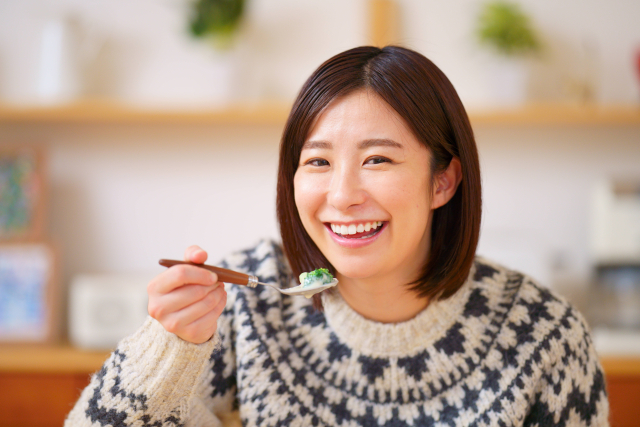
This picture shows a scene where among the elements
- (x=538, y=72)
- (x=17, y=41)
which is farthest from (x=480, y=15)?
(x=17, y=41)

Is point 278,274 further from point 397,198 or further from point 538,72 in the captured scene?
point 538,72

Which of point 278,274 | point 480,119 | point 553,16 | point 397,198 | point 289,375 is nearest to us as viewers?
point 397,198

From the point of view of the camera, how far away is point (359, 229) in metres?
1.07

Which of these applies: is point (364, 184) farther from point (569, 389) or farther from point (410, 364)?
point (569, 389)

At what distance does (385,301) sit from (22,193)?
196 cm

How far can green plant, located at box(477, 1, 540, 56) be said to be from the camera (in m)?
2.36

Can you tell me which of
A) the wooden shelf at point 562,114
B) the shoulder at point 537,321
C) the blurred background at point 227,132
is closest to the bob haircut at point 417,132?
the shoulder at point 537,321

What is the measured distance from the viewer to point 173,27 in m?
2.59

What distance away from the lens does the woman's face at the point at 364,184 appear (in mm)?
Answer: 1048

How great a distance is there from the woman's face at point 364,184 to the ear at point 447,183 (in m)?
0.06

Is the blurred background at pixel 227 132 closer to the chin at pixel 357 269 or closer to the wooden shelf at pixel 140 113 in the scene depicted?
the wooden shelf at pixel 140 113

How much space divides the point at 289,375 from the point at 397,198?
17.6 inches

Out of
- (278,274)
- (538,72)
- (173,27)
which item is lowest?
(278,274)

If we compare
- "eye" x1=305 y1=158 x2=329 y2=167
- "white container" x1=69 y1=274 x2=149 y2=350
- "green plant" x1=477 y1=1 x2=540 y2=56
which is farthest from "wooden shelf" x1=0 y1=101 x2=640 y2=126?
"eye" x1=305 y1=158 x2=329 y2=167
